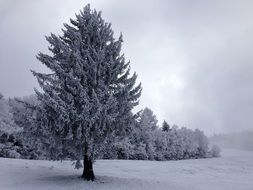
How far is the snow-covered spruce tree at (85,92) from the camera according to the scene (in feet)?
61.6

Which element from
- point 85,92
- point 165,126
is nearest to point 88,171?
point 85,92

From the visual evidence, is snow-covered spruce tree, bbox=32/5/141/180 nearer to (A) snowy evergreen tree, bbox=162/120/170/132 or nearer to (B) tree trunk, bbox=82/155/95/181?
(B) tree trunk, bbox=82/155/95/181

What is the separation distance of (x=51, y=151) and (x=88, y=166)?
9.23ft

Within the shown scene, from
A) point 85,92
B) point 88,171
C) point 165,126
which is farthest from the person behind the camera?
point 165,126

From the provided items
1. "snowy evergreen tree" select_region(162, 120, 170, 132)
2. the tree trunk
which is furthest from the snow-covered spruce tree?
"snowy evergreen tree" select_region(162, 120, 170, 132)

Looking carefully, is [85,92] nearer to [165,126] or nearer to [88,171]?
[88,171]

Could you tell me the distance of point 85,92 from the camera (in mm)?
19109

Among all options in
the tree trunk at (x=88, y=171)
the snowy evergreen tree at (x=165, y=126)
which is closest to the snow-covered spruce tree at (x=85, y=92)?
the tree trunk at (x=88, y=171)

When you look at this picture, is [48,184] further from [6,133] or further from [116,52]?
[6,133]

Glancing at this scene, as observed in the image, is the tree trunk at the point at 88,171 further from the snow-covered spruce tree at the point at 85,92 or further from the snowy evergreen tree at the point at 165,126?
the snowy evergreen tree at the point at 165,126

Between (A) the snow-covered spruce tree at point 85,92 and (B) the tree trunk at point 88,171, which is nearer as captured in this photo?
(A) the snow-covered spruce tree at point 85,92

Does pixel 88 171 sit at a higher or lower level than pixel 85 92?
lower

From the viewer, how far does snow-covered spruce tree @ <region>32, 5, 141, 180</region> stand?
1878cm

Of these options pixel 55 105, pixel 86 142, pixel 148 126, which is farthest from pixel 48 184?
pixel 148 126
